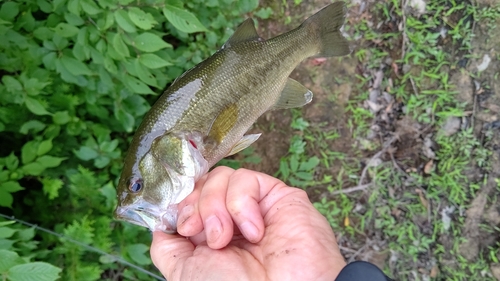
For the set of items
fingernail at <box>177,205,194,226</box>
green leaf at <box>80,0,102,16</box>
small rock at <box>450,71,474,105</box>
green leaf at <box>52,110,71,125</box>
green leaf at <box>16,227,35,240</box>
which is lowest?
small rock at <box>450,71,474,105</box>

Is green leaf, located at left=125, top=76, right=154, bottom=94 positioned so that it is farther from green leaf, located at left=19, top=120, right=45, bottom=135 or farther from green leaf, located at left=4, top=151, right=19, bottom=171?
green leaf, located at left=4, top=151, right=19, bottom=171

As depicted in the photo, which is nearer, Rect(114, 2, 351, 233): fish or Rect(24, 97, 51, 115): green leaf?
Rect(114, 2, 351, 233): fish

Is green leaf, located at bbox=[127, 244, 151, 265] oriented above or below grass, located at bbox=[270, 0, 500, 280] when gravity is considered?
above

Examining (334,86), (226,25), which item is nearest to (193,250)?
(226,25)

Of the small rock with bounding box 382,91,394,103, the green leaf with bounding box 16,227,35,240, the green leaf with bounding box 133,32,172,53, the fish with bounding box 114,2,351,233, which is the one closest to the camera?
the fish with bounding box 114,2,351,233

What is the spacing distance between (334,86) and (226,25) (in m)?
1.20

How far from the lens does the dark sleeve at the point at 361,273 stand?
139cm

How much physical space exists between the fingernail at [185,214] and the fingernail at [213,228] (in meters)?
0.12

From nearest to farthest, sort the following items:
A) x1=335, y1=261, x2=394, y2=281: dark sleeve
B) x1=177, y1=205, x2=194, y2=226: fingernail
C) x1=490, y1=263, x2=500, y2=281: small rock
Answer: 1. x1=335, y1=261, x2=394, y2=281: dark sleeve
2. x1=177, y1=205, x2=194, y2=226: fingernail
3. x1=490, y1=263, x2=500, y2=281: small rock

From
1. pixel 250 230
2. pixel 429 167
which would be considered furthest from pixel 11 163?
pixel 429 167

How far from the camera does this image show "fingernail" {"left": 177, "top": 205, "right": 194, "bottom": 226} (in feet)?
5.57

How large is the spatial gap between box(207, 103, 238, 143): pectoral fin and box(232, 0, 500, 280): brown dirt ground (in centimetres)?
170

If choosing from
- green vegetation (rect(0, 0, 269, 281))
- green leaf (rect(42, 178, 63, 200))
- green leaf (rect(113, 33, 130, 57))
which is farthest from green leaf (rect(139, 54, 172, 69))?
green leaf (rect(42, 178, 63, 200))

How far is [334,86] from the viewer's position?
373cm
